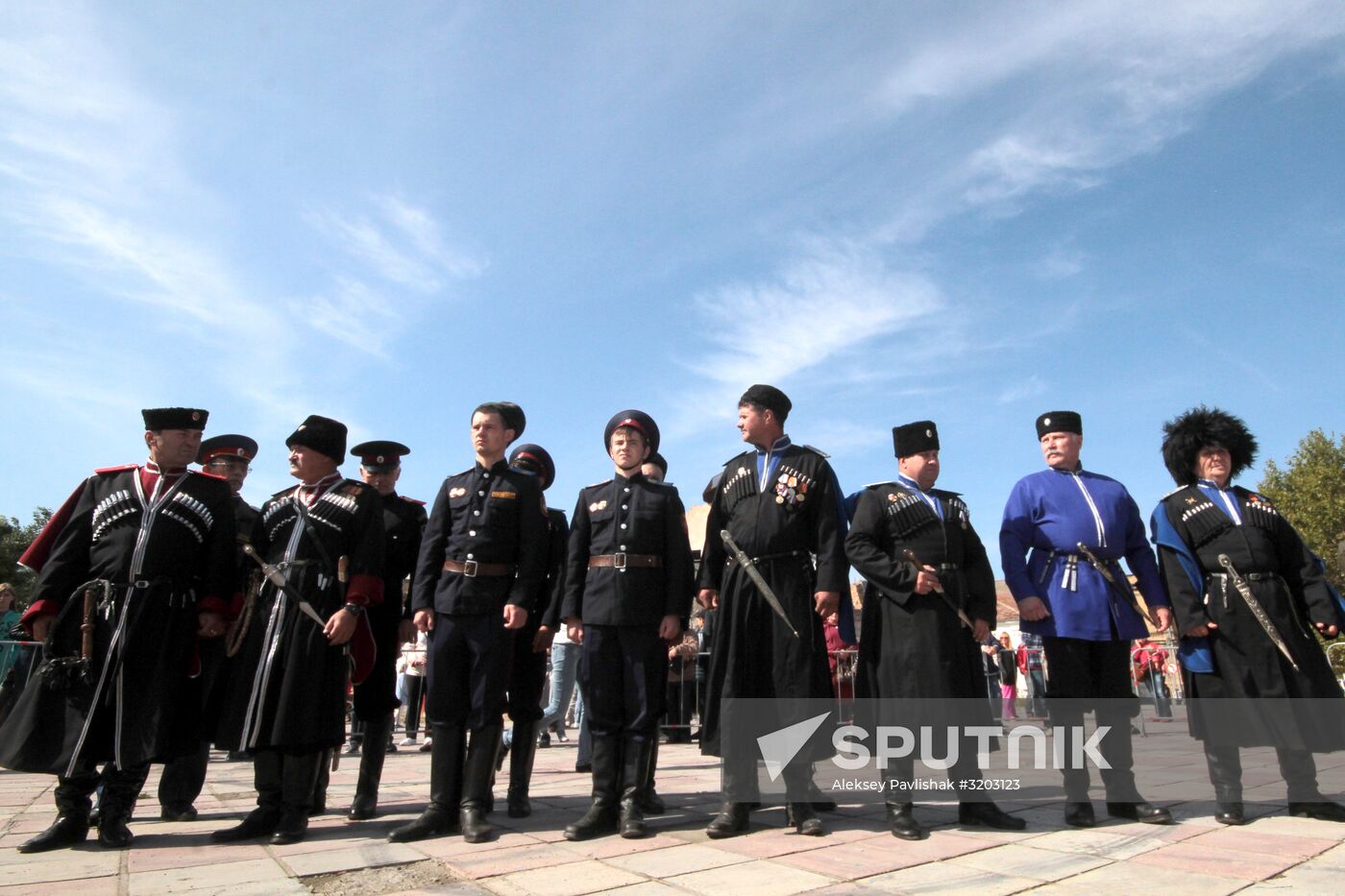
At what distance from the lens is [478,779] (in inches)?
168

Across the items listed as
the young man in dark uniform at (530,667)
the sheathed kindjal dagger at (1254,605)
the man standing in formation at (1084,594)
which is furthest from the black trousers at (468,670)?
the sheathed kindjal dagger at (1254,605)

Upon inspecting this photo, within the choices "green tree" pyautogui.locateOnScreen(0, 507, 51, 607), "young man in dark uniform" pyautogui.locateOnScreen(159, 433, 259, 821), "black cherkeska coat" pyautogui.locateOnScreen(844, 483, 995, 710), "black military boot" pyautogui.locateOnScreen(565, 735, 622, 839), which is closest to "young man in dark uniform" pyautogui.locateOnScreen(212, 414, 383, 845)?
"young man in dark uniform" pyautogui.locateOnScreen(159, 433, 259, 821)

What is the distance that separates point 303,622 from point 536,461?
221 centimetres

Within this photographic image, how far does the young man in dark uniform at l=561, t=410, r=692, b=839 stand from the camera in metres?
4.28

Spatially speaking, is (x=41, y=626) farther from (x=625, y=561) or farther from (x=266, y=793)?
(x=625, y=561)

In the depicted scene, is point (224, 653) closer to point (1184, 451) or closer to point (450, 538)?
point (450, 538)

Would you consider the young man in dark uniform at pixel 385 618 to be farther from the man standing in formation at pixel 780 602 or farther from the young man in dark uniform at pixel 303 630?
the man standing in formation at pixel 780 602

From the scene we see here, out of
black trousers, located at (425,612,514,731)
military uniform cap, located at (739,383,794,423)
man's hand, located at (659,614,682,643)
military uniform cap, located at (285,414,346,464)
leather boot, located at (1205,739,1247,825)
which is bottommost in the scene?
leather boot, located at (1205,739,1247,825)

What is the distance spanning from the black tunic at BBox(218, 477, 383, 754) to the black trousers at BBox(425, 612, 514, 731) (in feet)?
1.60

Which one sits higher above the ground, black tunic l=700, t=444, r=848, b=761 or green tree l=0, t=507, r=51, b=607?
green tree l=0, t=507, r=51, b=607

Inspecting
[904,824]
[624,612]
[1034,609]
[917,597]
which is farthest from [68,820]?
[1034,609]

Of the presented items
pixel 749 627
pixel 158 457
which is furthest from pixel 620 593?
pixel 158 457

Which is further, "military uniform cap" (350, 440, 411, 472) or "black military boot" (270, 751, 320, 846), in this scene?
"military uniform cap" (350, 440, 411, 472)

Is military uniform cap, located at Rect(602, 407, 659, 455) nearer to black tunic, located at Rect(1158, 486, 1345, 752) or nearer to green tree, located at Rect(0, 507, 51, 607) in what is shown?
black tunic, located at Rect(1158, 486, 1345, 752)
